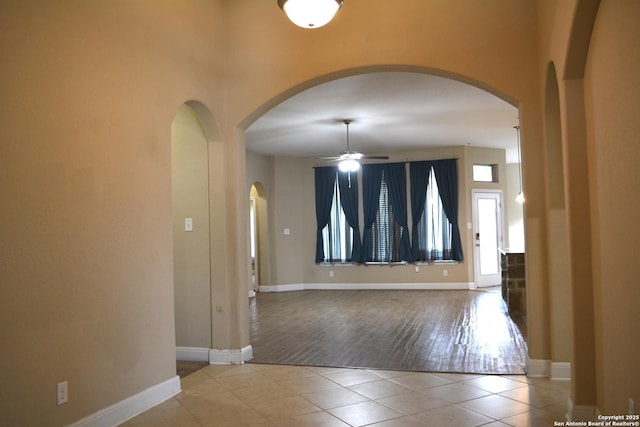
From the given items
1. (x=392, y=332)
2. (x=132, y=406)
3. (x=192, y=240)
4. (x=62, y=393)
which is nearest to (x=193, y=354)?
(x=192, y=240)

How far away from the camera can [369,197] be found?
10.2 meters

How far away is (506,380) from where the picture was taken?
154 inches

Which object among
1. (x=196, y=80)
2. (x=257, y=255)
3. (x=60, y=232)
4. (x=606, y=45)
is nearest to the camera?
(x=606, y=45)

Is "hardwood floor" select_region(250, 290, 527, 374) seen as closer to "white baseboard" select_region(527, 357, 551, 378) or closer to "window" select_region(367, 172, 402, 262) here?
"white baseboard" select_region(527, 357, 551, 378)

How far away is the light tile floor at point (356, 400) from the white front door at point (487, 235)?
627 cm

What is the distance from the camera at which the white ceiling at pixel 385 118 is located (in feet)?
18.6

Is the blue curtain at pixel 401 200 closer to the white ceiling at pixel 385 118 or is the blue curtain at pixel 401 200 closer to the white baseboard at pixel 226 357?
the white ceiling at pixel 385 118

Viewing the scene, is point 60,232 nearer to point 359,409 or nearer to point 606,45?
point 359,409

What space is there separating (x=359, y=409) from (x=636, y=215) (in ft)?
7.13

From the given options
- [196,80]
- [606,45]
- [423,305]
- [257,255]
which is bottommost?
[423,305]

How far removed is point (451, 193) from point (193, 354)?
6.59 metres

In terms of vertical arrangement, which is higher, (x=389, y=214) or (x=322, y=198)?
(x=322, y=198)

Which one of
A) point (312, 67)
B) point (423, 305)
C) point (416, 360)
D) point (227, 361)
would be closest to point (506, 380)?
point (416, 360)

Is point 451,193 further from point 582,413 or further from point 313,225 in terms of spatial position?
point 582,413
